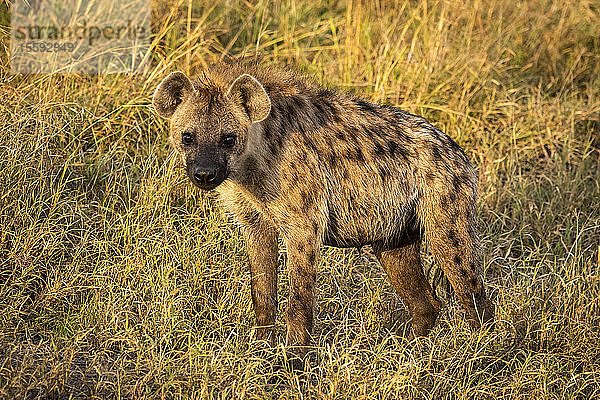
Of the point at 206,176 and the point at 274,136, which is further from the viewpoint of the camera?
the point at 274,136

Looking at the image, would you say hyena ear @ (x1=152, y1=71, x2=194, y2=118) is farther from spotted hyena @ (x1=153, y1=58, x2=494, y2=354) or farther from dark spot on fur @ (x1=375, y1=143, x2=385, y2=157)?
dark spot on fur @ (x1=375, y1=143, x2=385, y2=157)

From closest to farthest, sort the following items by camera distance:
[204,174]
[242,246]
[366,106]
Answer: [204,174], [366,106], [242,246]

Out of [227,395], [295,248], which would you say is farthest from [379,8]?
[227,395]

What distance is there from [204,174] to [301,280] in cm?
65

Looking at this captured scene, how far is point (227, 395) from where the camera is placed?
3.33 m

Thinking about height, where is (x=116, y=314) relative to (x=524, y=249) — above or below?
above

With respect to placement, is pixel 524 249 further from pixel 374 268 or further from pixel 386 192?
pixel 386 192

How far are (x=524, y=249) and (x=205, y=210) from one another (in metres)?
1.88

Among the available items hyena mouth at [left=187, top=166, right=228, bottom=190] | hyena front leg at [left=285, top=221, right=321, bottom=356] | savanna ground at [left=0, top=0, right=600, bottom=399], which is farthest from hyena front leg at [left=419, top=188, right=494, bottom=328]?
hyena mouth at [left=187, top=166, right=228, bottom=190]

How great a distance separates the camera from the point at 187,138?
3500 millimetres

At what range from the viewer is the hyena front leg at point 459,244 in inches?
153

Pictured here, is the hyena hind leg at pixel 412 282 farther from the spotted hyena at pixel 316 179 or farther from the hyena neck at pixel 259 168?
the hyena neck at pixel 259 168

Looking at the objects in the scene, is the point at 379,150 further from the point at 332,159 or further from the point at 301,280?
the point at 301,280

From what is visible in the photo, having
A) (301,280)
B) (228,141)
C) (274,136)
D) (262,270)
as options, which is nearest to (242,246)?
(262,270)
